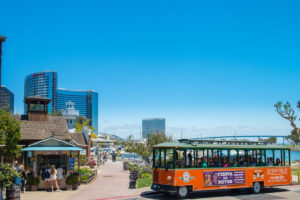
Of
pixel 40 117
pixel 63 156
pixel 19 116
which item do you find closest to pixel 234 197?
pixel 63 156

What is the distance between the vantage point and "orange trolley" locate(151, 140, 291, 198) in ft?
57.1

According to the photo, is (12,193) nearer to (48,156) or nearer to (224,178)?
(48,156)

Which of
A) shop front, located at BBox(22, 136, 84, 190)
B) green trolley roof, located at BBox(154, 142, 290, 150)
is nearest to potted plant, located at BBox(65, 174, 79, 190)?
shop front, located at BBox(22, 136, 84, 190)

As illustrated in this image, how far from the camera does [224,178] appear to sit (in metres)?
18.6

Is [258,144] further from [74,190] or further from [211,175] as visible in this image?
[74,190]

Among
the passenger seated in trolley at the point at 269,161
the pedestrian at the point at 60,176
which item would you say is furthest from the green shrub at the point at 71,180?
the passenger seated in trolley at the point at 269,161

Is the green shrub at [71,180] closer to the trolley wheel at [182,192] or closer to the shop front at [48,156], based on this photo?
the shop front at [48,156]

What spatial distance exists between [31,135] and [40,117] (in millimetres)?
5127

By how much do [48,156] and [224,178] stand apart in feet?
36.7

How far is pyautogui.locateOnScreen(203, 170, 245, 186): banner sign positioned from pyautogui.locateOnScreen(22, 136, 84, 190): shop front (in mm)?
8213

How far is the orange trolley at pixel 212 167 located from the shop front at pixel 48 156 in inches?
245

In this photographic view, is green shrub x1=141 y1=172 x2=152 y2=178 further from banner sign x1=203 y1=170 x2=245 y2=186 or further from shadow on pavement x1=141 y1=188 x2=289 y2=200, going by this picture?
banner sign x1=203 y1=170 x2=245 y2=186

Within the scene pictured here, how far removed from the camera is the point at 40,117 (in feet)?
94.6

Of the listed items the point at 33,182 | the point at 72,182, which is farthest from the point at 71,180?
the point at 33,182
